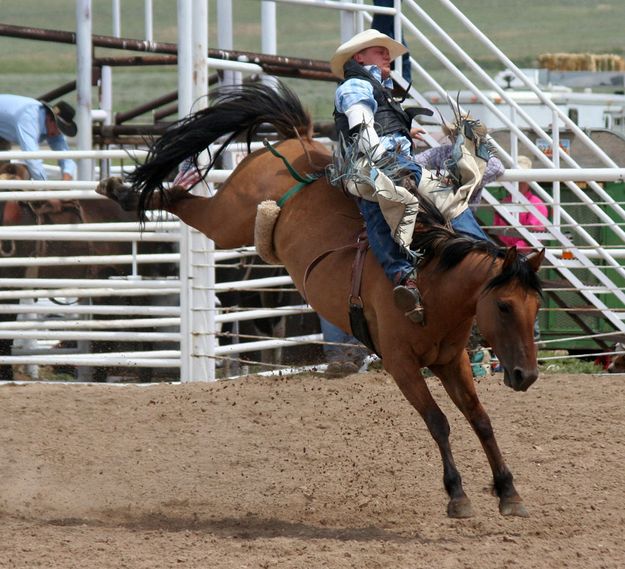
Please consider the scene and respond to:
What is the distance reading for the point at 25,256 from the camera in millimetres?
8664

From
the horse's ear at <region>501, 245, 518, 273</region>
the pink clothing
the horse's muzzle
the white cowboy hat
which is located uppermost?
the white cowboy hat

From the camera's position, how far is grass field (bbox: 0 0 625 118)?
4275 centimetres

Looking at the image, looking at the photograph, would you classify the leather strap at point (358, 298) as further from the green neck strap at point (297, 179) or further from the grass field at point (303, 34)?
the grass field at point (303, 34)

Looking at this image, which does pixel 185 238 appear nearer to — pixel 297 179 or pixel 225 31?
pixel 297 179

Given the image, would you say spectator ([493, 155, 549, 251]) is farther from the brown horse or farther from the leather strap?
the leather strap

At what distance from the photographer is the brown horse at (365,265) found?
4.98 metres

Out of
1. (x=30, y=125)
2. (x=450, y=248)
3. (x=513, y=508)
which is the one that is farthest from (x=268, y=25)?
(x=513, y=508)

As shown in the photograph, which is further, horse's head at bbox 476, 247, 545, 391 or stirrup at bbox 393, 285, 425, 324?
stirrup at bbox 393, 285, 425, 324

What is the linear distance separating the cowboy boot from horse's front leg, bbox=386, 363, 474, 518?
0.26 metres

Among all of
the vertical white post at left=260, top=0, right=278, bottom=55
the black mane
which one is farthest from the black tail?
the vertical white post at left=260, top=0, right=278, bottom=55

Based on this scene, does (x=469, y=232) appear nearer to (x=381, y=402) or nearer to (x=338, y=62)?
(x=338, y=62)

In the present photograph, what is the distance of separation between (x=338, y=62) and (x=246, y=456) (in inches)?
84.2

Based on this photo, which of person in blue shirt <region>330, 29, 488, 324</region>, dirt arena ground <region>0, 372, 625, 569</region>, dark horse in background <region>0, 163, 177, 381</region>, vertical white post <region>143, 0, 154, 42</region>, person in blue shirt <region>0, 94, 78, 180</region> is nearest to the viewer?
dirt arena ground <region>0, 372, 625, 569</region>

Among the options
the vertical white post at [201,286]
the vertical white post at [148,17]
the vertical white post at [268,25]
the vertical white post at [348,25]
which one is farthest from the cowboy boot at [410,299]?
the vertical white post at [148,17]
